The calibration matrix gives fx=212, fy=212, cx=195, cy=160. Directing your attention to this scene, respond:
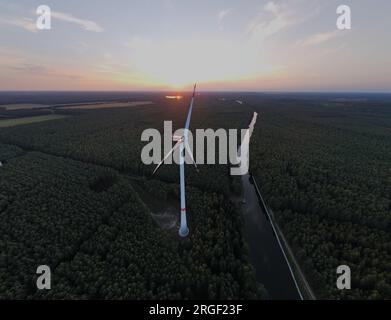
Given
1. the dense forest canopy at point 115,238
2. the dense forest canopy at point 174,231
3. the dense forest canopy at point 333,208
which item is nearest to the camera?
the dense forest canopy at point 115,238

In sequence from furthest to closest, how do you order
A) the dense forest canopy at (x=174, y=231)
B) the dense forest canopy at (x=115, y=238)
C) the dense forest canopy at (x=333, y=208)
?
the dense forest canopy at (x=333, y=208), the dense forest canopy at (x=174, y=231), the dense forest canopy at (x=115, y=238)

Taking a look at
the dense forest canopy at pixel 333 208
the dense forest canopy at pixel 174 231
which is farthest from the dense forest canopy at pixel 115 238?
the dense forest canopy at pixel 333 208

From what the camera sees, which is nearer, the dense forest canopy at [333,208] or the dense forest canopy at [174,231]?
the dense forest canopy at [174,231]

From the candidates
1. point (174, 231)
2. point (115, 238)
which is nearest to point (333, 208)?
point (174, 231)

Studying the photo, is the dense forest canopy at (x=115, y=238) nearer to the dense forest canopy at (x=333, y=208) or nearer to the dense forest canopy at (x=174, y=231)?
the dense forest canopy at (x=174, y=231)

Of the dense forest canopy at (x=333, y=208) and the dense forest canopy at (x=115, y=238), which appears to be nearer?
the dense forest canopy at (x=115, y=238)

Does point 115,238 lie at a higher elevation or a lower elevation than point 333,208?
lower

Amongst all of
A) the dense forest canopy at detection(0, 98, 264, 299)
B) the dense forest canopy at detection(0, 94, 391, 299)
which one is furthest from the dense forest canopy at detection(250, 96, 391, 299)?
the dense forest canopy at detection(0, 98, 264, 299)

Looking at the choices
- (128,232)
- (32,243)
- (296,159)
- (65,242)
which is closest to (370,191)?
(296,159)

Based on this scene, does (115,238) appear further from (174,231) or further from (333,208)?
(333,208)

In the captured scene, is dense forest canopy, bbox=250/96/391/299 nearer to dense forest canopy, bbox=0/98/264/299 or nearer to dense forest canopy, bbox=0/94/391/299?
dense forest canopy, bbox=0/94/391/299

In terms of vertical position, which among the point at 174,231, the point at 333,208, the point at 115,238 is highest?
the point at 333,208
